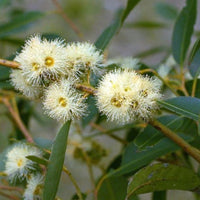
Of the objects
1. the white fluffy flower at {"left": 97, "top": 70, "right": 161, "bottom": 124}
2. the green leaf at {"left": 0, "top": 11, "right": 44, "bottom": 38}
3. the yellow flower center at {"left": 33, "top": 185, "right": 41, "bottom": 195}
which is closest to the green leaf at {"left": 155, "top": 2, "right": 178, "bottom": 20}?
the green leaf at {"left": 0, "top": 11, "right": 44, "bottom": 38}

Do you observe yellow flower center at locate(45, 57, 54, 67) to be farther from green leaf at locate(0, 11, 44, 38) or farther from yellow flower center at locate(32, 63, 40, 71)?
green leaf at locate(0, 11, 44, 38)

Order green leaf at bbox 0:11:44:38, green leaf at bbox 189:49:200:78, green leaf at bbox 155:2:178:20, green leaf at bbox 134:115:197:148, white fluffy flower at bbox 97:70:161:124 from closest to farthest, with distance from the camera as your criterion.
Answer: white fluffy flower at bbox 97:70:161:124
green leaf at bbox 134:115:197:148
green leaf at bbox 189:49:200:78
green leaf at bbox 0:11:44:38
green leaf at bbox 155:2:178:20

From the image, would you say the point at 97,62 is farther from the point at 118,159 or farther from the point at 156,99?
the point at 118,159

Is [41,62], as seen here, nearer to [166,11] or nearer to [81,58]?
[81,58]

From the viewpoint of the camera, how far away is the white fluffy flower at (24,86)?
35.1 inches

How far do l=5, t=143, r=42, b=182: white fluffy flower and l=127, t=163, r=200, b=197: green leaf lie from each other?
11.3 inches

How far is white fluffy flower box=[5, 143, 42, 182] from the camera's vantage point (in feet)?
3.23

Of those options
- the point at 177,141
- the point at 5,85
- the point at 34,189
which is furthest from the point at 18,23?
the point at 177,141

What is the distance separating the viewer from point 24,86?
901 mm

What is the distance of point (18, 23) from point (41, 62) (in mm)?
708

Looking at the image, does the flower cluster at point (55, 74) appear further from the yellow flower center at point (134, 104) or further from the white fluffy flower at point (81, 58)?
the yellow flower center at point (134, 104)

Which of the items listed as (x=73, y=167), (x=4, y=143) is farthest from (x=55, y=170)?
(x=73, y=167)

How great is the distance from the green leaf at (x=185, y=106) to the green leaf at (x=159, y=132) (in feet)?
0.32

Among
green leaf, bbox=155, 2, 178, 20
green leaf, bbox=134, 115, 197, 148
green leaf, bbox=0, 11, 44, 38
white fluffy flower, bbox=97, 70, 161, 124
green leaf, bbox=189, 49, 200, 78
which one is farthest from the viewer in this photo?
green leaf, bbox=155, 2, 178, 20
